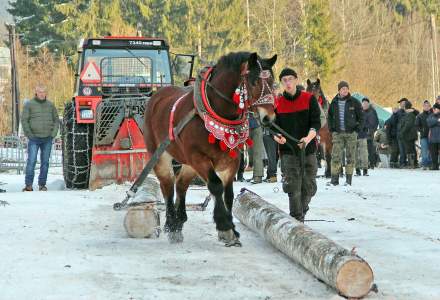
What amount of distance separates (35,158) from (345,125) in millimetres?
5912

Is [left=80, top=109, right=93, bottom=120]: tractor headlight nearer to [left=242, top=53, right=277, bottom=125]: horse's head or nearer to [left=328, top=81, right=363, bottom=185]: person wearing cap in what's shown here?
[left=328, top=81, right=363, bottom=185]: person wearing cap

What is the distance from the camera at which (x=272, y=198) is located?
1277cm

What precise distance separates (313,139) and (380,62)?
55.4 meters

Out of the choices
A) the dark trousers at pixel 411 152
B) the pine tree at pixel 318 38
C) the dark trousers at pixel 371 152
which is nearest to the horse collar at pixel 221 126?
the dark trousers at pixel 411 152

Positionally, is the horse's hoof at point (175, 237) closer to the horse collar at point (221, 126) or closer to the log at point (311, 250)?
the log at point (311, 250)

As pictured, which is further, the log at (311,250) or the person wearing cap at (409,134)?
the person wearing cap at (409,134)

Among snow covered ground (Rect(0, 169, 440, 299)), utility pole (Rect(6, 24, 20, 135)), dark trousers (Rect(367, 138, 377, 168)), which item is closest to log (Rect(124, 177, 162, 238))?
snow covered ground (Rect(0, 169, 440, 299))

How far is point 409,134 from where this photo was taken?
70.0 feet

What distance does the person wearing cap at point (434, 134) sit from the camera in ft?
65.0

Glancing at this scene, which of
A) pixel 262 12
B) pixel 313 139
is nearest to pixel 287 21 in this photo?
pixel 262 12

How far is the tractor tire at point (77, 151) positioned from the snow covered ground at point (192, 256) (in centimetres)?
294

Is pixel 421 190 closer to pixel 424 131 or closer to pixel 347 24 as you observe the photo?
pixel 424 131

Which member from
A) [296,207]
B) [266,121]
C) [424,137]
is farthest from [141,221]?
[424,137]

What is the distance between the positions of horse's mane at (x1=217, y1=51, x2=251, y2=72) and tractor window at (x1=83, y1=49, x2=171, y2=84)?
24.7ft
